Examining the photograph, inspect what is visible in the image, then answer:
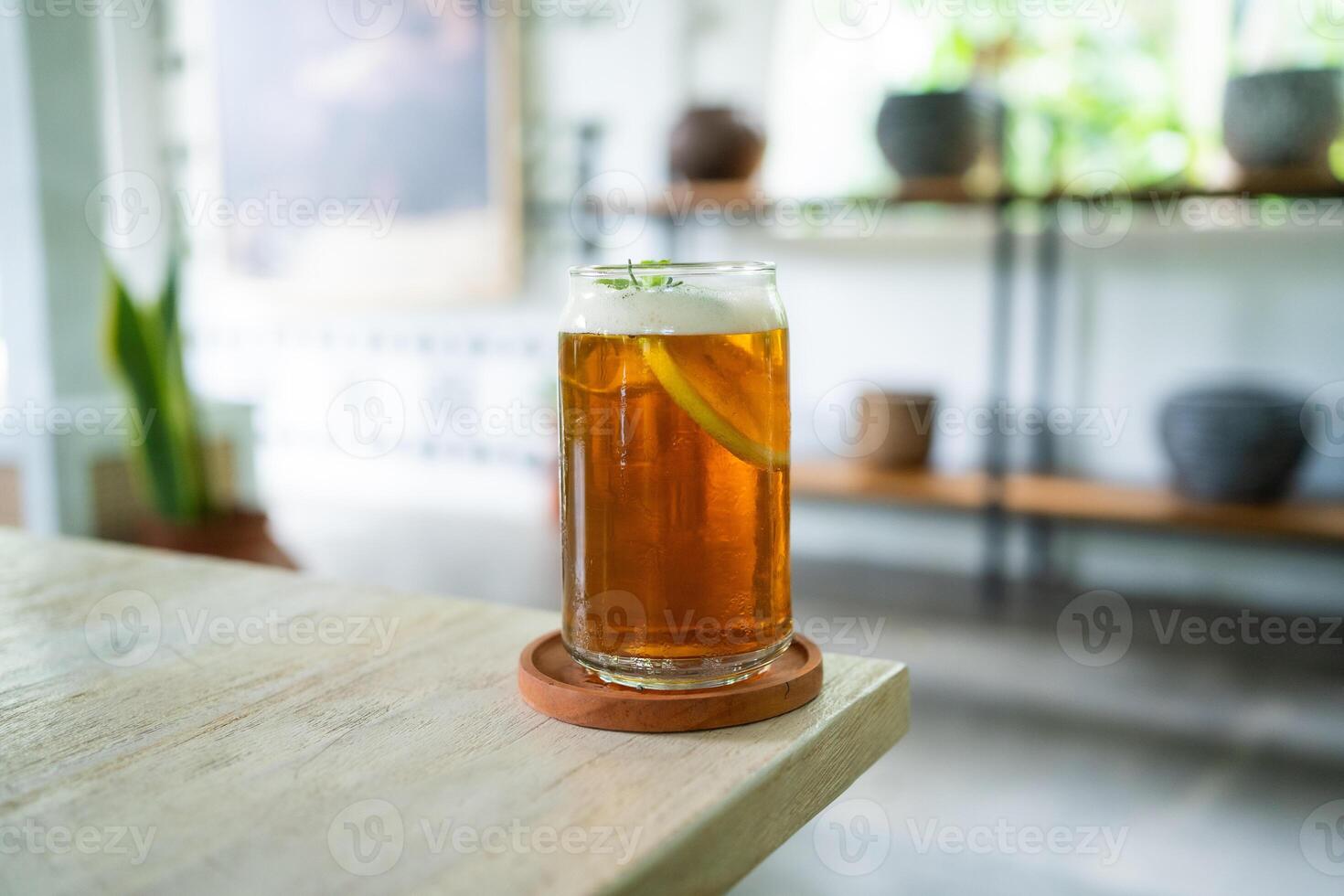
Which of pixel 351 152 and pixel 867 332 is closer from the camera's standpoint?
pixel 867 332

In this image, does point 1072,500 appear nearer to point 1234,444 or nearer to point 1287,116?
point 1234,444

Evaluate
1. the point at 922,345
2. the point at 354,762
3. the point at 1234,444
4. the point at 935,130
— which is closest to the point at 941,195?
the point at 935,130

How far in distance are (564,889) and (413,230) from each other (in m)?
3.47

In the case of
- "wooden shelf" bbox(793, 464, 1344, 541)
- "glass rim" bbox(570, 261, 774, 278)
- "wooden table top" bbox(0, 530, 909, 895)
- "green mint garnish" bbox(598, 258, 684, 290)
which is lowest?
"wooden shelf" bbox(793, 464, 1344, 541)

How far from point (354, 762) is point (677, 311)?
0.81ft

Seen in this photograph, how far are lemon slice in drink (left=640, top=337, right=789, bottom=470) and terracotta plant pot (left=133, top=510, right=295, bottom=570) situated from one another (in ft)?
6.74

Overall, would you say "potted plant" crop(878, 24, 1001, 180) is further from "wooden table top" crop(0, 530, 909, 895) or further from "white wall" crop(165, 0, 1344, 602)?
"wooden table top" crop(0, 530, 909, 895)

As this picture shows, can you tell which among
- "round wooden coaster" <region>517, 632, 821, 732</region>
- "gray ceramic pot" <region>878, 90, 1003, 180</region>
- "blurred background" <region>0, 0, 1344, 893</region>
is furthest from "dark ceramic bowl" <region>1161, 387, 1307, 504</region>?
"round wooden coaster" <region>517, 632, 821, 732</region>

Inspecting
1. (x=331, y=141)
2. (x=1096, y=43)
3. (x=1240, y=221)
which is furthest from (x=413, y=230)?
(x=1240, y=221)

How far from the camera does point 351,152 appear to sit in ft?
12.4

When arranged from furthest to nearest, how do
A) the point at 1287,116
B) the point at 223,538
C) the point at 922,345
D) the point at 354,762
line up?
the point at 922,345, the point at 223,538, the point at 1287,116, the point at 354,762

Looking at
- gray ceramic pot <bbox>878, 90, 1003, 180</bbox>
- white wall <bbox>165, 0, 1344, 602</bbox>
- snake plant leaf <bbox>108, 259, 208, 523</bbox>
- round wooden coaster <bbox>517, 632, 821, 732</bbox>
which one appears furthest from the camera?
white wall <bbox>165, 0, 1344, 602</bbox>

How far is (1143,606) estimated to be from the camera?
2764mm

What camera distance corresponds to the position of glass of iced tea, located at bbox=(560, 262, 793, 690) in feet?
1.78
